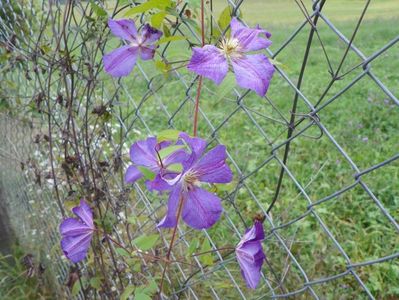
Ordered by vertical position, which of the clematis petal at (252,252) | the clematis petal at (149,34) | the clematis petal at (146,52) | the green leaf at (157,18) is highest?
the clematis petal at (149,34)

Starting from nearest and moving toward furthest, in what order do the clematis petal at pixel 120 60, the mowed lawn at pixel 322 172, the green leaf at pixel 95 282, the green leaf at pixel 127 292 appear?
the clematis petal at pixel 120 60
the green leaf at pixel 127 292
the green leaf at pixel 95 282
the mowed lawn at pixel 322 172

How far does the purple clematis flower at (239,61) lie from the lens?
67 centimetres

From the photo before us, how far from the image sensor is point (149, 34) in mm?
898

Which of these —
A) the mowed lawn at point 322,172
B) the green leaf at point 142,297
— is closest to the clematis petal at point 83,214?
the green leaf at point 142,297

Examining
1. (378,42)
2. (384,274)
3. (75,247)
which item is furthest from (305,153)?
(378,42)

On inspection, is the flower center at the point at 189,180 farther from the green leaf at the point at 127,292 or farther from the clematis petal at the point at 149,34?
the green leaf at the point at 127,292

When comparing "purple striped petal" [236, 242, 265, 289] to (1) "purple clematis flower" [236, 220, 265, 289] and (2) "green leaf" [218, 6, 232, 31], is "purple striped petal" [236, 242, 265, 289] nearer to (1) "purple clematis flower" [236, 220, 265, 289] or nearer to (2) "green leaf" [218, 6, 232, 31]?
(1) "purple clematis flower" [236, 220, 265, 289]

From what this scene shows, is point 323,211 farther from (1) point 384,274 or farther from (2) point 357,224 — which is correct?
(1) point 384,274

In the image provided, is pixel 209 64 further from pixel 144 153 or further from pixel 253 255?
pixel 253 255

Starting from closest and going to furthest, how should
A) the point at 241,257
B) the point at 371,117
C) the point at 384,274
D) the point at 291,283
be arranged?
the point at 241,257 → the point at 291,283 → the point at 384,274 → the point at 371,117

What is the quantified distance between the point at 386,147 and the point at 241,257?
235cm

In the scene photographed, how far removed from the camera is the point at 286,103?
13.4ft

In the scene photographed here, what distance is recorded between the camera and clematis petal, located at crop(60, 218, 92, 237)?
97 cm

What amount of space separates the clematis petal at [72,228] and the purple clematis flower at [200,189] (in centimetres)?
25
